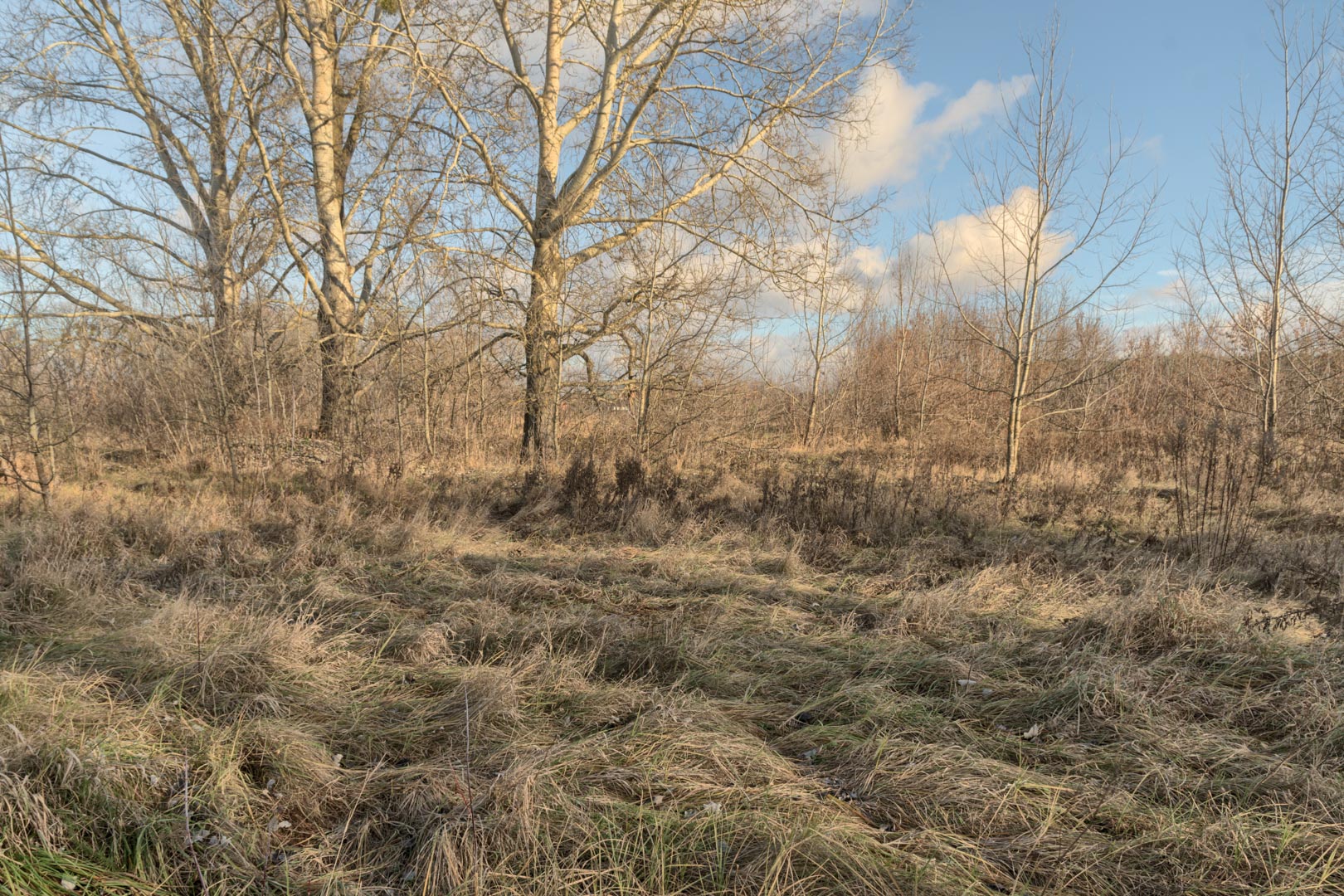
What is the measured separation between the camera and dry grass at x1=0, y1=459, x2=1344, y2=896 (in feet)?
6.70

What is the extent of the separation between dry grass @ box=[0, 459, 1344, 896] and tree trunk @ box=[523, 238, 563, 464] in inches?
220

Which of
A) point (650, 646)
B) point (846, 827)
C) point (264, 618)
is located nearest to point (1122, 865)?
point (846, 827)

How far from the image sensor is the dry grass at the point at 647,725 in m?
2.04

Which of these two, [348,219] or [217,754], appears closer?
[217,754]

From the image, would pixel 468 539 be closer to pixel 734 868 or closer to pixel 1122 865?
pixel 734 868

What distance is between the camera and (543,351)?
428 inches

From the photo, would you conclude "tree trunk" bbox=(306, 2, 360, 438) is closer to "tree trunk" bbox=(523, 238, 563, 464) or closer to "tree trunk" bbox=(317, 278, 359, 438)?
"tree trunk" bbox=(317, 278, 359, 438)

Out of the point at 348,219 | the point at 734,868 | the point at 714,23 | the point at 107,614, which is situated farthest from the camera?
the point at 348,219

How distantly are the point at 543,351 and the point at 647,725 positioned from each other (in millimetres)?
8807

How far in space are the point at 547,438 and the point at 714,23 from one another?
7.13 metres

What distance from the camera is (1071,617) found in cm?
436

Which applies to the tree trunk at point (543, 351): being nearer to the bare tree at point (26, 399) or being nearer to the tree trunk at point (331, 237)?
the tree trunk at point (331, 237)

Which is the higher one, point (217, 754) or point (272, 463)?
point (272, 463)

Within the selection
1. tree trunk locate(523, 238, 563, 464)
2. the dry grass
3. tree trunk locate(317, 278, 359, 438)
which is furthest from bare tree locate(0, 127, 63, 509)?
tree trunk locate(523, 238, 563, 464)
